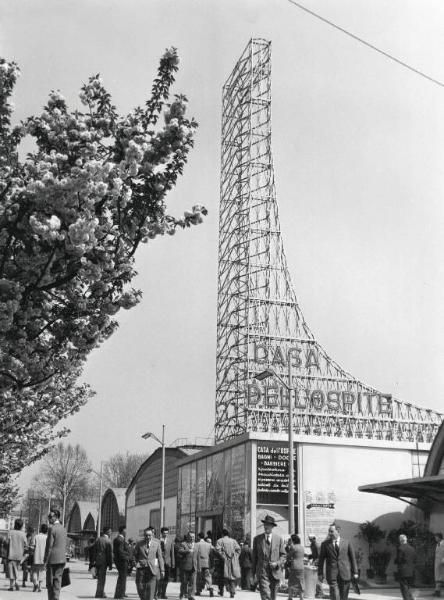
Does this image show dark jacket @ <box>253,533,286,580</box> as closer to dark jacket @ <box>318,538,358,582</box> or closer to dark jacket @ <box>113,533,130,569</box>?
dark jacket @ <box>318,538,358,582</box>

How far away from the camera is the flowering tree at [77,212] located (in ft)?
33.9

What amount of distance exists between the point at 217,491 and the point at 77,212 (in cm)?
3062

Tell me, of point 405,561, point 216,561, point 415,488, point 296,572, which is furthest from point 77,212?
point 415,488

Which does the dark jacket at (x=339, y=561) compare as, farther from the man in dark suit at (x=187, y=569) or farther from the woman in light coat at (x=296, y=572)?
the man in dark suit at (x=187, y=569)

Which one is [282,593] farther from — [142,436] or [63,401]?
[142,436]

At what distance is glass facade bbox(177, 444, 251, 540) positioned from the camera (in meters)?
35.7

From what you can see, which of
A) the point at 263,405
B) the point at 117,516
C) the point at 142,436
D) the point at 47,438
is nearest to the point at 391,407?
the point at 263,405

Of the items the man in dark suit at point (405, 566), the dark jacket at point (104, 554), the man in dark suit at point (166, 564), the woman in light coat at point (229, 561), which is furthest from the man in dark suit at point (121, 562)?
the man in dark suit at point (405, 566)

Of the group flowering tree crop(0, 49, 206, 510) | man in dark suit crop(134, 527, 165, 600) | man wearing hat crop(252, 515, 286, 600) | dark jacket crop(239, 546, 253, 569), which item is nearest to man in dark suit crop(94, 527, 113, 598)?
man in dark suit crop(134, 527, 165, 600)

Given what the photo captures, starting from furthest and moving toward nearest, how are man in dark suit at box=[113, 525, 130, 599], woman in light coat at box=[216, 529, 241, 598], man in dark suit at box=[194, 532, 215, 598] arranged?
woman in light coat at box=[216, 529, 241, 598]
man in dark suit at box=[194, 532, 215, 598]
man in dark suit at box=[113, 525, 130, 599]

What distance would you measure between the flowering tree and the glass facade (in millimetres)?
21148

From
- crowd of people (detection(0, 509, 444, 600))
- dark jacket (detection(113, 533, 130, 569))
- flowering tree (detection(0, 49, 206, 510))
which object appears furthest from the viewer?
dark jacket (detection(113, 533, 130, 569))

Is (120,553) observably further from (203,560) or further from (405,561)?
(405,561)

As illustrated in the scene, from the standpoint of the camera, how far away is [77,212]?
408 inches
